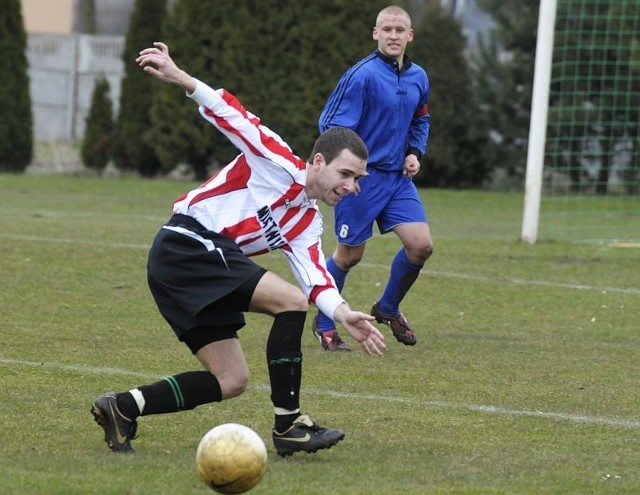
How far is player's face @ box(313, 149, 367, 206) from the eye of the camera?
5457 mm

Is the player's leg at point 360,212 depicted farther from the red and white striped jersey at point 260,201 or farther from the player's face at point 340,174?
the player's face at point 340,174

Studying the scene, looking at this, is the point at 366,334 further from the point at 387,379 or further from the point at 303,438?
the point at 387,379

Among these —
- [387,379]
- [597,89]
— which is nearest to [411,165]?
[387,379]

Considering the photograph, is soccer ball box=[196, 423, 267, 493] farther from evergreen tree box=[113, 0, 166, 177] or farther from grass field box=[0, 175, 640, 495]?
evergreen tree box=[113, 0, 166, 177]

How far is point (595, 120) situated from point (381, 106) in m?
13.6

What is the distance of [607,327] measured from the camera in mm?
9461

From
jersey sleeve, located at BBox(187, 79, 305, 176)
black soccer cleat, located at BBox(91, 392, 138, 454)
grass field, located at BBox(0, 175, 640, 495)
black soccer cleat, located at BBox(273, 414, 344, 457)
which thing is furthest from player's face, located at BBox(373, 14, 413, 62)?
black soccer cleat, located at BBox(91, 392, 138, 454)

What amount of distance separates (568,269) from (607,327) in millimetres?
3215

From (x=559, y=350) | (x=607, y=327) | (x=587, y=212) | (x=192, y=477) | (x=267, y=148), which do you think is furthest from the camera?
(x=587, y=212)

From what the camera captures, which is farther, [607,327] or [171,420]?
[607,327]

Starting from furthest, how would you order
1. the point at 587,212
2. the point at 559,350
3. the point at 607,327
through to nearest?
the point at 587,212, the point at 607,327, the point at 559,350

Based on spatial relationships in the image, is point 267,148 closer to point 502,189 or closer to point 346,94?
point 346,94

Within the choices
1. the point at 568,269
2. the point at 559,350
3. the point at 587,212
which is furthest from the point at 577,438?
the point at 587,212

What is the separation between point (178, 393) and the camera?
5539mm
